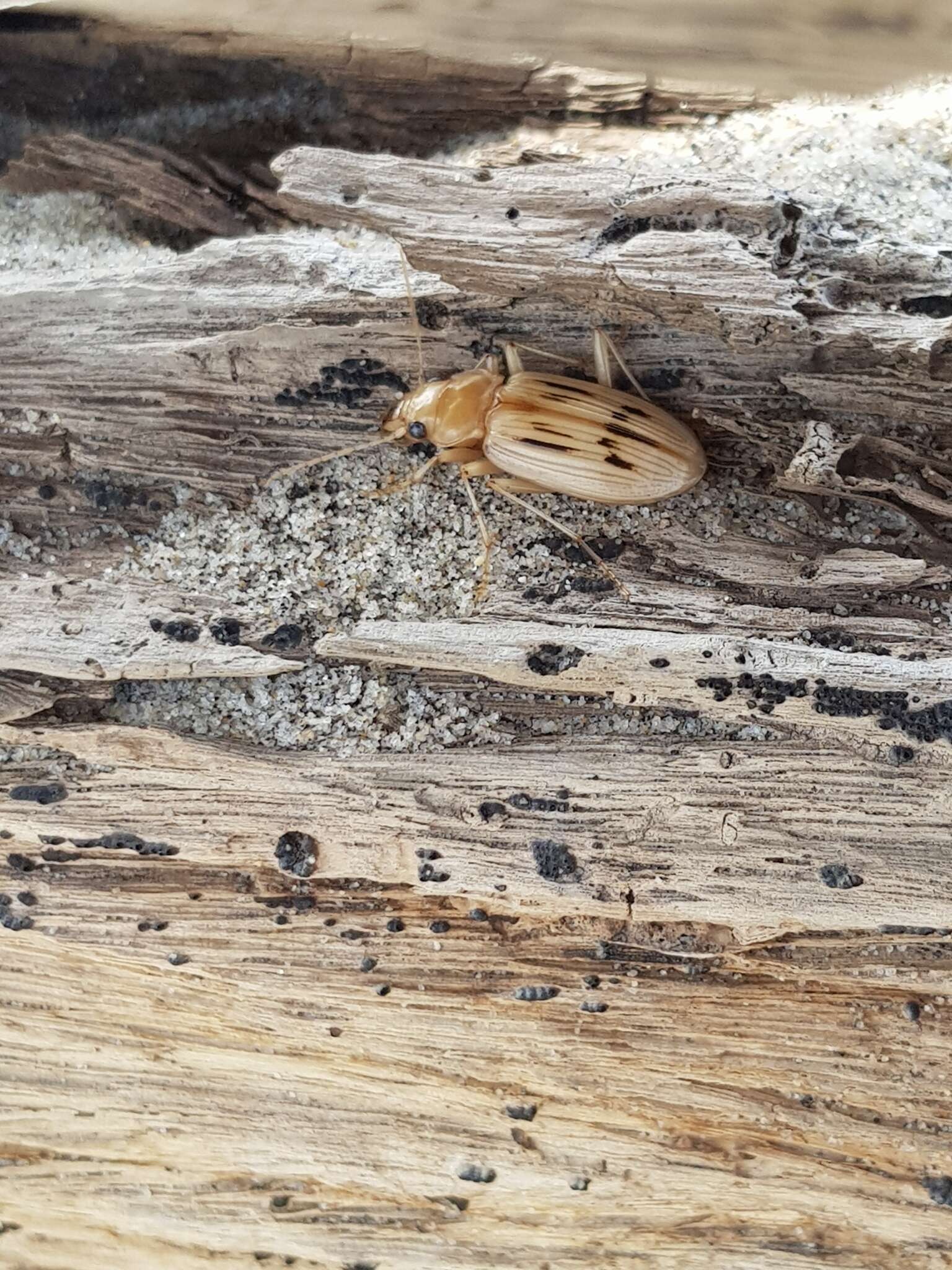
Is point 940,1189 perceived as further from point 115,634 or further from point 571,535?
point 115,634

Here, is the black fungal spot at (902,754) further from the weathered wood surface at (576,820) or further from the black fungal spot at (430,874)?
the black fungal spot at (430,874)

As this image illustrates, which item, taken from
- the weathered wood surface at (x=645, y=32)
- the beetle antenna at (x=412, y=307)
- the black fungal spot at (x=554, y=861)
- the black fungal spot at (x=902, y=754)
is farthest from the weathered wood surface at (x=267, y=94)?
the black fungal spot at (x=554, y=861)

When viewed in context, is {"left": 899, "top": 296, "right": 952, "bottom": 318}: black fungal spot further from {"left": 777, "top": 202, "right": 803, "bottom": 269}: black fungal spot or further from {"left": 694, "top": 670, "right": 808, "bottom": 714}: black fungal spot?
{"left": 694, "top": 670, "right": 808, "bottom": 714}: black fungal spot

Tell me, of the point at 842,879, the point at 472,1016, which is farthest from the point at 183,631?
the point at 842,879

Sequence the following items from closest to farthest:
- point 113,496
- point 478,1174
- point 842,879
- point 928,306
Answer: point 928,306 < point 842,879 < point 478,1174 < point 113,496

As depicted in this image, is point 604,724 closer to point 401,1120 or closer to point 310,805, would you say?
point 310,805
